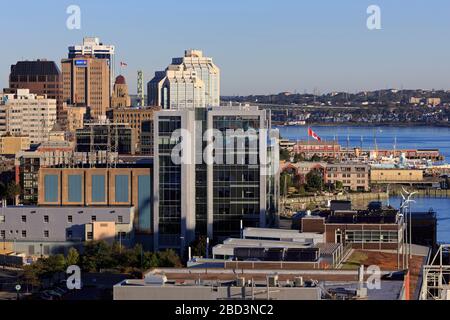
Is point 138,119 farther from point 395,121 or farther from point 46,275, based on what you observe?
point 395,121

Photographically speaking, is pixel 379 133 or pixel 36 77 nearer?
pixel 36 77

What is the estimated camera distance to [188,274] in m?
12.2

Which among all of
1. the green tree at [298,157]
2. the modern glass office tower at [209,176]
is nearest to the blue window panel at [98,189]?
the modern glass office tower at [209,176]

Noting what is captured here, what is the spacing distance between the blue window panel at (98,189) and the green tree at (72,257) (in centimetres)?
192

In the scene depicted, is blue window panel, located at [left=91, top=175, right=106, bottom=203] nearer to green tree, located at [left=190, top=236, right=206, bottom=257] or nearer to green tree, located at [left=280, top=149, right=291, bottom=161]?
green tree, located at [left=190, top=236, right=206, bottom=257]

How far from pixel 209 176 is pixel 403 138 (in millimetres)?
71794

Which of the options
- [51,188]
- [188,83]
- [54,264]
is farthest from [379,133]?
[54,264]

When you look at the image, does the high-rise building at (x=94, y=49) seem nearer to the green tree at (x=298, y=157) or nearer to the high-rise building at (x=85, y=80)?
the high-rise building at (x=85, y=80)

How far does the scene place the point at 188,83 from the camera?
6159 cm

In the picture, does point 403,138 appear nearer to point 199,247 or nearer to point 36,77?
point 36,77

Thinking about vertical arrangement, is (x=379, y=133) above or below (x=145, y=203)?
below

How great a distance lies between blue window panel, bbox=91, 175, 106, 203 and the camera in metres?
20.2

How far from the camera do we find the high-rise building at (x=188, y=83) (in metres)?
60.3
